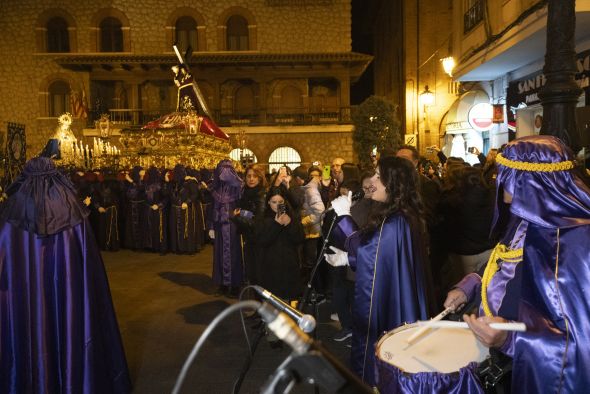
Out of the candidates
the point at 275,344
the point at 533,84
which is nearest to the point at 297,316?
the point at 275,344

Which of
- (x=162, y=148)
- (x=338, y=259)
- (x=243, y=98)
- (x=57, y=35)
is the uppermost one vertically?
(x=57, y=35)

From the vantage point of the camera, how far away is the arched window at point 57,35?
30016 mm

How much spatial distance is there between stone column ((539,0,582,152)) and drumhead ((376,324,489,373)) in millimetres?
2435

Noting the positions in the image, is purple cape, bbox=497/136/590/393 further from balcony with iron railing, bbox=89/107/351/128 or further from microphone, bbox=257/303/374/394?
balcony with iron railing, bbox=89/107/351/128

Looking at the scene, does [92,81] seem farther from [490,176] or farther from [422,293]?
[422,293]

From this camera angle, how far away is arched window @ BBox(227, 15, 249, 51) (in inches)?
1191

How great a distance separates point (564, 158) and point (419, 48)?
2765 cm

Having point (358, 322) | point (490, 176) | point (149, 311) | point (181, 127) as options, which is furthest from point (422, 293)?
point (181, 127)

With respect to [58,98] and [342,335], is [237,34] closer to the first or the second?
[58,98]

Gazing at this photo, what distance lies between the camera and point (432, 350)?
264cm

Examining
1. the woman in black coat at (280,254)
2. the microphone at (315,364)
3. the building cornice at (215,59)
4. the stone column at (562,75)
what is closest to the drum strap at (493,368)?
the microphone at (315,364)

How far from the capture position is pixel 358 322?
3.69 metres

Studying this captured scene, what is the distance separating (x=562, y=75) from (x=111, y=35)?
101 feet

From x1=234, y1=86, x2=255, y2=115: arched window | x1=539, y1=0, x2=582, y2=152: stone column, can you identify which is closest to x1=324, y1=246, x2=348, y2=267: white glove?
x1=539, y1=0, x2=582, y2=152: stone column
